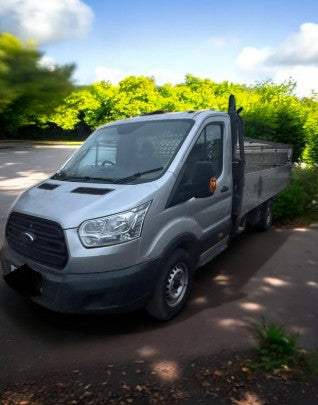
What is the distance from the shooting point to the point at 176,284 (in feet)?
13.4

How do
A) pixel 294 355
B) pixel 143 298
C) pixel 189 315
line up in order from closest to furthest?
pixel 294 355, pixel 143 298, pixel 189 315

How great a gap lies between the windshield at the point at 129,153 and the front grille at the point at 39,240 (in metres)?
0.82

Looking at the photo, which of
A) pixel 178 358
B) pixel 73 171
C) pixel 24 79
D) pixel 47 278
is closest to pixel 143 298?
pixel 178 358

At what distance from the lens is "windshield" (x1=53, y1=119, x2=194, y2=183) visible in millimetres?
4117

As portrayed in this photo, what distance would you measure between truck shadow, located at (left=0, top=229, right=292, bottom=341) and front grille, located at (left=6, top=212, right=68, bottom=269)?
2.56ft

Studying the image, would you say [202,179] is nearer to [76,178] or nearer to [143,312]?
[76,178]

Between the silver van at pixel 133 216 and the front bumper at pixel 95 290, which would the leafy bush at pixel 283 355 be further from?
the front bumper at pixel 95 290

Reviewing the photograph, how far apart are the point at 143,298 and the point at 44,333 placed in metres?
1.09

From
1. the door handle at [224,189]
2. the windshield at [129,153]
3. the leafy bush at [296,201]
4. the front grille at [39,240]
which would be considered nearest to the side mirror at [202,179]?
the windshield at [129,153]

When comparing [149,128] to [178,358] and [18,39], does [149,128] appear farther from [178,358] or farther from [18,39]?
[18,39]

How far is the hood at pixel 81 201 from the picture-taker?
3.43 meters

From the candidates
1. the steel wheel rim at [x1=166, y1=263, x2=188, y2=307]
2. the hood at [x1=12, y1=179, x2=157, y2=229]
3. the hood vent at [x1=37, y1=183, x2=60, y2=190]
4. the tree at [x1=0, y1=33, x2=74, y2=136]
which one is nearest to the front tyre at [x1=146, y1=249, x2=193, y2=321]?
the steel wheel rim at [x1=166, y1=263, x2=188, y2=307]

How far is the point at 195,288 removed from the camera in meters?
4.87

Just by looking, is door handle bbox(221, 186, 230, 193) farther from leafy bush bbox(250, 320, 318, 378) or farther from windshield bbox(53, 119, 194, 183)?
leafy bush bbox(250, 320, 318, 378)
